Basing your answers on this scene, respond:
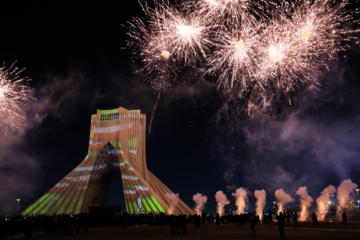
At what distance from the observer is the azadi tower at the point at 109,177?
32.6m

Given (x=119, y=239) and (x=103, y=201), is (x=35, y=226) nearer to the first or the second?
(x=119, y=239)

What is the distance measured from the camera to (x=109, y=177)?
4169 cm

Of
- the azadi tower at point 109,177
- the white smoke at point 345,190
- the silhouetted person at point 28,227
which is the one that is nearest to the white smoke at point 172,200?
the azadi tower at point 109,177

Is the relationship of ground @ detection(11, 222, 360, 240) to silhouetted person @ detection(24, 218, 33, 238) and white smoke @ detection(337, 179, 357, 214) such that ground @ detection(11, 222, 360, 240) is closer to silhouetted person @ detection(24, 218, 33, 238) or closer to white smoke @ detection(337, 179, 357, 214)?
silhouetted person @ detection(24, 218, 33, 238)

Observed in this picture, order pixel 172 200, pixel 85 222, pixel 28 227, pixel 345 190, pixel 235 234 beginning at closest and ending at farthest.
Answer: pixel 235 234 < pixel 28 227 < pixel 85 222 < pixel 345 190 < pixel 172 200

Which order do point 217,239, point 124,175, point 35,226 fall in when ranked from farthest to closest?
1. point 124,175
2. point 35,226
3. point 217,239

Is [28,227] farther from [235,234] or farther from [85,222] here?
[235,234]

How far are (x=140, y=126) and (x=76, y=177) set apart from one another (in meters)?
9.33

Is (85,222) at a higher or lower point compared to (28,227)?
higher

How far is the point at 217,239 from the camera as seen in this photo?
13.0 m

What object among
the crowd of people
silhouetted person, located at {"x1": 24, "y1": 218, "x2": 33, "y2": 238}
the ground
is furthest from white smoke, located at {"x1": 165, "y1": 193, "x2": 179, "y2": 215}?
silhouetted person, located at {"x1": 24, "y1": 218, "x2": 33, "y2": 238}

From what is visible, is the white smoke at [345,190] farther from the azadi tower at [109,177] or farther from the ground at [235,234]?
the ground at [235,234]

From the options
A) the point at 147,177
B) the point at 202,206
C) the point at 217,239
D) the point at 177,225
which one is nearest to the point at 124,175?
the point at 147,177

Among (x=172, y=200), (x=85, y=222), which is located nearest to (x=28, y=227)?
(x=85, y=222)
